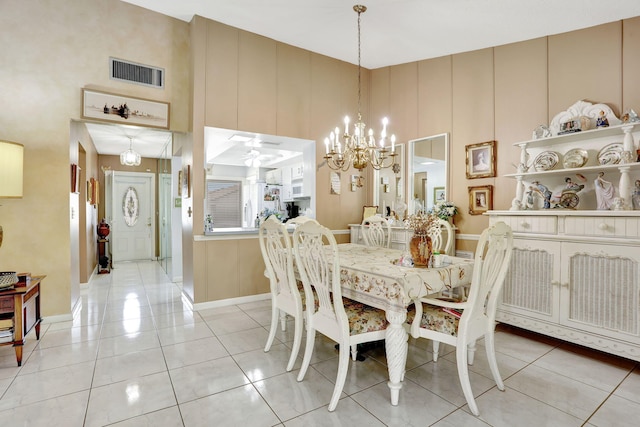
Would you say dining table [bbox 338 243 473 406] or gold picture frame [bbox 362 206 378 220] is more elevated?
gold picture frame [bbox 362 206 378 220]

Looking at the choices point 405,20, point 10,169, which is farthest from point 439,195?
point 10,169

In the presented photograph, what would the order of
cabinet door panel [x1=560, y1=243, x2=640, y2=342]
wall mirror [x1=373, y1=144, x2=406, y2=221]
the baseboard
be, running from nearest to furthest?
1. cabinet door panel [x1=560, y1=243, x2=640, y2=342]
2. the baseboard
3. wall mirror [x1=373, y1=144, x2=406, y2=221]

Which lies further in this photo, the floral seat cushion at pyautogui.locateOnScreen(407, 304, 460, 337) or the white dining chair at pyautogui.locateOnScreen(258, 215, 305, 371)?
the white dining chair at pyautogui.locateOnScreen(258, 215, 305, 371)

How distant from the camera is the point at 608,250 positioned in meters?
2.41

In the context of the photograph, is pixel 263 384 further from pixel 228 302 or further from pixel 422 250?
pixel 228 302

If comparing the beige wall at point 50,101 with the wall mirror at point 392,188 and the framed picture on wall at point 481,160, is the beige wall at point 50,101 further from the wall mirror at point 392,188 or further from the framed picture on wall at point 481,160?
the framed picture on wall at point 481,160

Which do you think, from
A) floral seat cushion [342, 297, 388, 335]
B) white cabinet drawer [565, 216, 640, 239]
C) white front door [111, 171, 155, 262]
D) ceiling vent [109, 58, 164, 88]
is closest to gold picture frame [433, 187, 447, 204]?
white cabinet drawer [565, 216, 640, 239]

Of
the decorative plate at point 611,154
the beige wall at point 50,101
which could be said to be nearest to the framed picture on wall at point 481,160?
the decorative plate at point 611,154

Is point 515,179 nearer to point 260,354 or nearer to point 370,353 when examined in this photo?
point 370,353

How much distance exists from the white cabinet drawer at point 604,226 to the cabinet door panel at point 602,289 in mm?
97

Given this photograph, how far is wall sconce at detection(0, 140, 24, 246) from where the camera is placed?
2344mm

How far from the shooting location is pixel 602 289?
244 cm

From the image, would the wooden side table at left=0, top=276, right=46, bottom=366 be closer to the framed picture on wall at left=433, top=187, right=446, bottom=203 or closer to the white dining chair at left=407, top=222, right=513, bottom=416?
the white dining chair at left=407, top=222, right=513, bottom=416

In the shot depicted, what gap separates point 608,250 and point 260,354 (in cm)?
280
